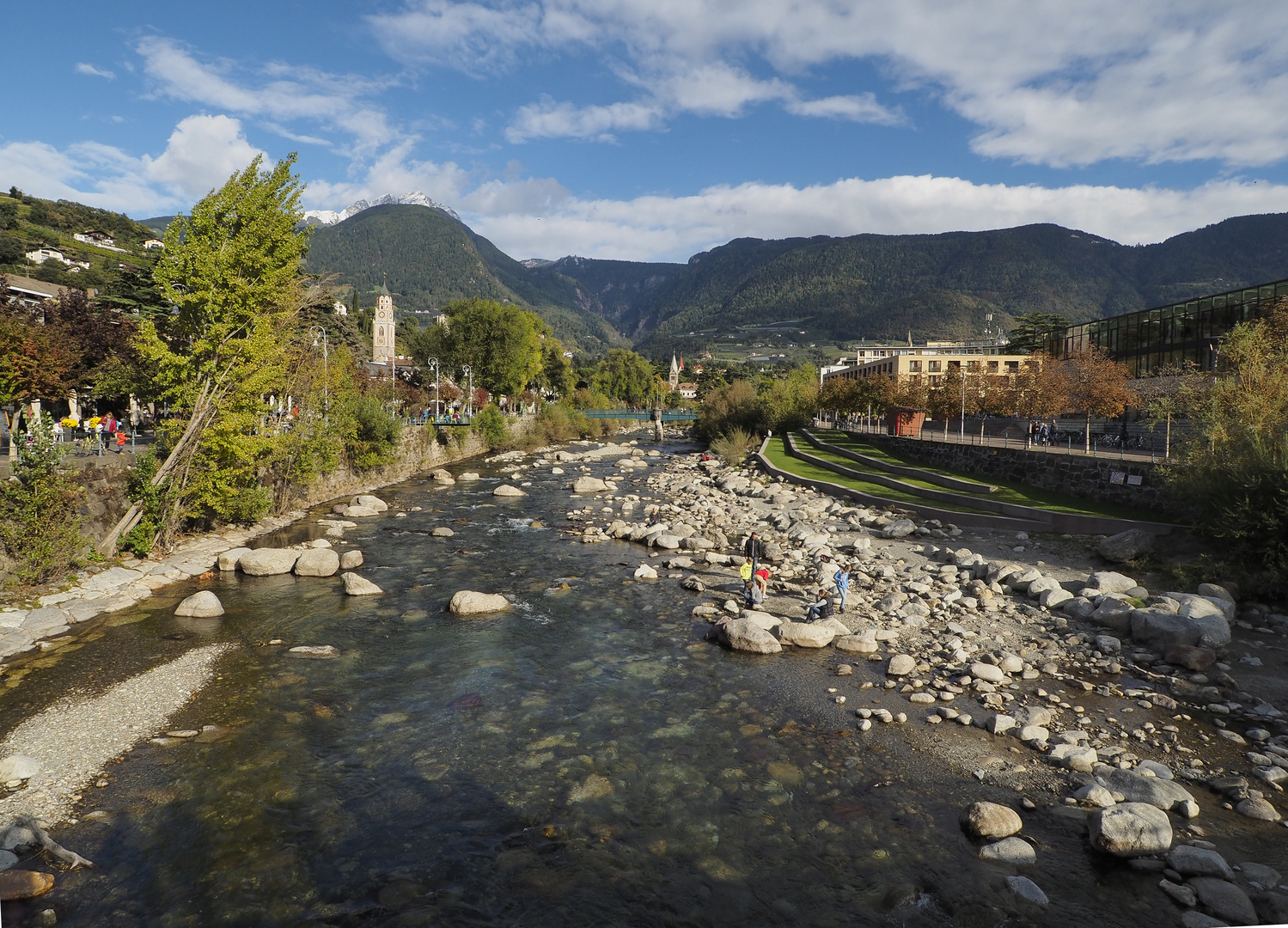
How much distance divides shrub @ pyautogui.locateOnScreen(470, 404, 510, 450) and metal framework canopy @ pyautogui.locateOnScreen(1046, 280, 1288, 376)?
4963cm

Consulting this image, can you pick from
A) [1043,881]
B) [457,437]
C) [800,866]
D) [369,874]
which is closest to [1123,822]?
[1043,881]

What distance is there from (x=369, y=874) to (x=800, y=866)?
18.0 ft

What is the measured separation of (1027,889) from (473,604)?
13778 mm

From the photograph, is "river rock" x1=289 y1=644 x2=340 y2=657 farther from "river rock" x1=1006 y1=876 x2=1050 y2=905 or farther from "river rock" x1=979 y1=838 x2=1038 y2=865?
"river rock" x1=1006 y1=876 x2=1050 y2=905

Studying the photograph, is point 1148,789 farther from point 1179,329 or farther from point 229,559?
point 1179,329

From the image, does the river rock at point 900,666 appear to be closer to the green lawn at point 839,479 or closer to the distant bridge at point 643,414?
the green lawn at point 839,479

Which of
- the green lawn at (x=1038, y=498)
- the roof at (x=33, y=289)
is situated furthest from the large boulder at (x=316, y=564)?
the roof at (x=33, y=289)

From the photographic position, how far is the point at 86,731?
443 inches

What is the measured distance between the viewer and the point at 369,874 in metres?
8.34

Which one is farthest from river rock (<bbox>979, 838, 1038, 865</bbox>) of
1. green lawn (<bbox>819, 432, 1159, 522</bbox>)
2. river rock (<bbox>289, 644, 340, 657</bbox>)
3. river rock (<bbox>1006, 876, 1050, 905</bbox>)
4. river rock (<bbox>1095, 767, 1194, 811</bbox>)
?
green lawn (<bbox>819, 432, 1159, 522</bbox>)

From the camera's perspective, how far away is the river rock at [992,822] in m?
8.80

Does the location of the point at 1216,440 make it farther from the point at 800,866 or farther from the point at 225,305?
the point at 225,305

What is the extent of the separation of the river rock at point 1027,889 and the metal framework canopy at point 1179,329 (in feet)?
166

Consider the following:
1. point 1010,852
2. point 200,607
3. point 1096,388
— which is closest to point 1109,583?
point 1010,852
